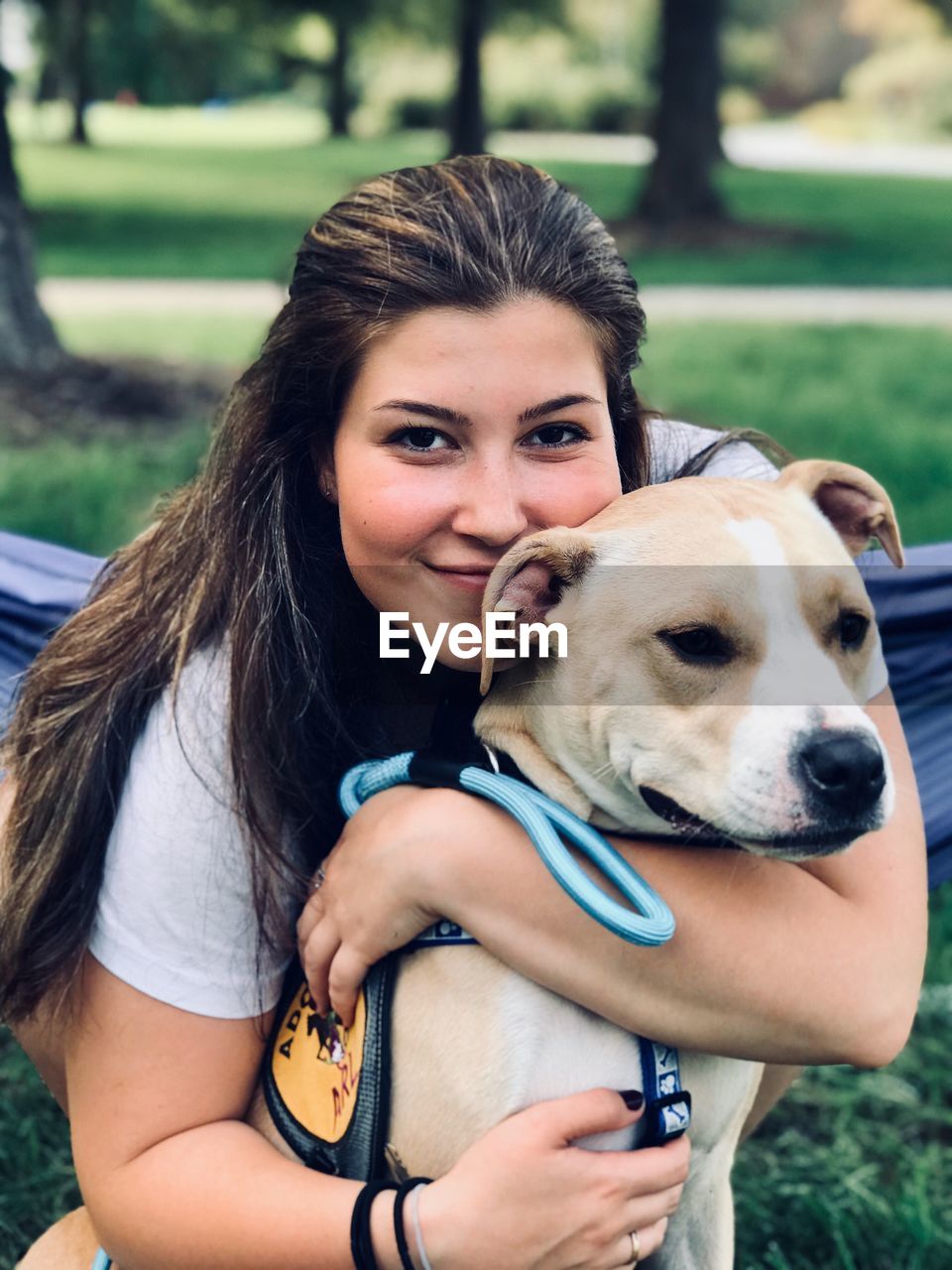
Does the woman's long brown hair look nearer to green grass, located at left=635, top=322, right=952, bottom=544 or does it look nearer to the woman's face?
the woman's face

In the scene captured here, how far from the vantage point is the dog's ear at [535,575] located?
6.81ft

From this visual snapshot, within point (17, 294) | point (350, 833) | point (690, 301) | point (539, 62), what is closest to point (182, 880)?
point (350, 833)

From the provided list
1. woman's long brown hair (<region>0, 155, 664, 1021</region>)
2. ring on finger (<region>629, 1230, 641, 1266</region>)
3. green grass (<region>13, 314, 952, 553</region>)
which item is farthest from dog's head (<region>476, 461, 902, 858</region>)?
green grass (<region>13, 314, 952, 553</region>)

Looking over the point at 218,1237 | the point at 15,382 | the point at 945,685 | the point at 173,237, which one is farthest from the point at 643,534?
the point at 173,237

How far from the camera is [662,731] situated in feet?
6.78

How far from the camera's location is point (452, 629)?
226 centimetres

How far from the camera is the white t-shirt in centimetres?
217

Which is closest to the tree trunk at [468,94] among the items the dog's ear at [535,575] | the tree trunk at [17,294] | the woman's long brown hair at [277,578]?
the tree trunk at [17,294]

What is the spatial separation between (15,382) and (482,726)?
596 centimetres

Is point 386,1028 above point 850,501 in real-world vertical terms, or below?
below

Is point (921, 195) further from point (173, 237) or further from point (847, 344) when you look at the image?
point (847, 344)

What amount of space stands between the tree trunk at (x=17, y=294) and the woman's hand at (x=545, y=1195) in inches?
251

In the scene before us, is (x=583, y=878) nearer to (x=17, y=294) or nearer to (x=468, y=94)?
(x=17, y=294)

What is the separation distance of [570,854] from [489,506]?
0.51 metres
